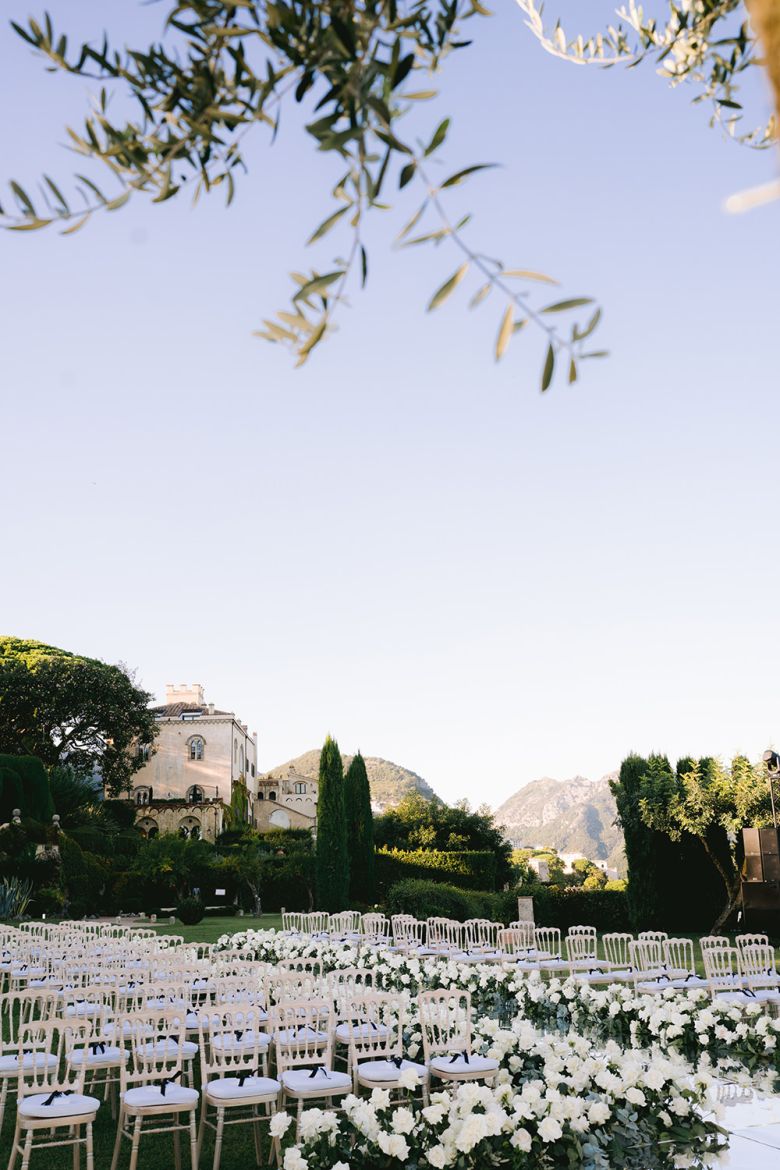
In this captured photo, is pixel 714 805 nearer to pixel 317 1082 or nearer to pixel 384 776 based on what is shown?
pixel 317 1082

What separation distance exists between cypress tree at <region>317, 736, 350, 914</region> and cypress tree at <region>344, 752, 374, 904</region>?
4.83ft

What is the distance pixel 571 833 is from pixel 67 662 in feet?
429

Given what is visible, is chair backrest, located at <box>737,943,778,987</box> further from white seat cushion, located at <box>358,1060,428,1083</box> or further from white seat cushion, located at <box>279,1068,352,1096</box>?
white seat cushion, located at <box>279,1068,352,1096</box>

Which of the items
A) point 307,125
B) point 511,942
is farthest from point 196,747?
point 307,125

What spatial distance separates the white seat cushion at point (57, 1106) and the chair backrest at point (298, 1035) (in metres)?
1.29

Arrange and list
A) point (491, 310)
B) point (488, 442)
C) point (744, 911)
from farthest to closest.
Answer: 1. point (744, 911)
2. point (488, 442)
3. point (491, 310)

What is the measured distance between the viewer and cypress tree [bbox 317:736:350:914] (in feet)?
86.4

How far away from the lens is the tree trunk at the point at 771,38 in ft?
3.37

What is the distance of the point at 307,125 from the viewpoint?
1712 mm

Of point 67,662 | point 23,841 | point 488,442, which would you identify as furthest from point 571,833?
point 488,442

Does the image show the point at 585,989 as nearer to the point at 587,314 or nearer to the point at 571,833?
the point at 587,314

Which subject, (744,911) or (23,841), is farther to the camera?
(23,841)

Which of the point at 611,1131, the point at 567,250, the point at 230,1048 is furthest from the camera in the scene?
the point at 230,1048

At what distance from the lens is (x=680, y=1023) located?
7.57 m
